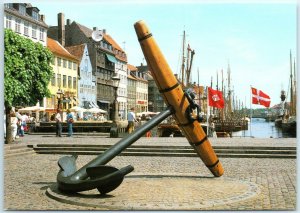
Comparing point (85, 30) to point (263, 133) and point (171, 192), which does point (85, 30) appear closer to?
point (263, 133)

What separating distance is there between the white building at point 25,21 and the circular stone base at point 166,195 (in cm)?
3213

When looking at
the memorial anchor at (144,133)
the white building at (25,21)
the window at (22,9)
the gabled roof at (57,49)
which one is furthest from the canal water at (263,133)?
the window at (22,9)

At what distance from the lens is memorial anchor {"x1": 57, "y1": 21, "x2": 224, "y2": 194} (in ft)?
21.1

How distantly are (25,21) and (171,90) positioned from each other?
3768 centimetres

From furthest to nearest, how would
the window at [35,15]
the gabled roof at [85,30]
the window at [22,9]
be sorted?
1. the gabled roof at [85,30]
2. the window at [35,15]
3. the window at [22,9]

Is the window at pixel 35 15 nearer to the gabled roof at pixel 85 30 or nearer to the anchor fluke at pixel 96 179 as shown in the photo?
the gabled roof at pixel 85 30

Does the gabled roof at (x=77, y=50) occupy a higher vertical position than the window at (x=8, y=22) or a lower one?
higher

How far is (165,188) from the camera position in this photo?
24.5 ft

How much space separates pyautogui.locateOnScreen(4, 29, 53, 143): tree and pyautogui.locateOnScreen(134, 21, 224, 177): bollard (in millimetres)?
19557

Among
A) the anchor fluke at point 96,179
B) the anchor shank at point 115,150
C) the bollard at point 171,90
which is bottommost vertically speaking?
the anchor fluke at point 96,179

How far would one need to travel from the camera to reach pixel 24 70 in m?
29.6

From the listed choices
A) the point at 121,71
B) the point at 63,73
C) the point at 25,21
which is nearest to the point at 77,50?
the point at 63,73

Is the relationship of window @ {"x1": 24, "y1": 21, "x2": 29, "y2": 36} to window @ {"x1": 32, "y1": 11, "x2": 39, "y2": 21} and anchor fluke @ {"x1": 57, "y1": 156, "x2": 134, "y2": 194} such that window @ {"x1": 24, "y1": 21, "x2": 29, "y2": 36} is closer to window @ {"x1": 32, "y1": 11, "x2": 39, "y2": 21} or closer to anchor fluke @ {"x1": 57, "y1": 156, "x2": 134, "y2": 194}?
window @ {"x1": 32, "y1": 11, "x2": 39, "y2": 21}

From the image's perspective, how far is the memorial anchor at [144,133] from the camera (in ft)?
21.1
